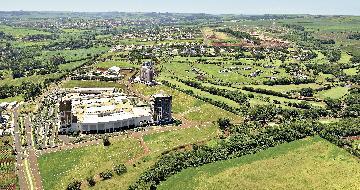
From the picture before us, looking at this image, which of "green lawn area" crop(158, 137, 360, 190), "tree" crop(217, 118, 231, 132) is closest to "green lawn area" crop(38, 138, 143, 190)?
"green lawn area" crop(158, 137, 360, 190)

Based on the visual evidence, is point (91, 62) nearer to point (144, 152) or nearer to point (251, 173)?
point (144, 152)

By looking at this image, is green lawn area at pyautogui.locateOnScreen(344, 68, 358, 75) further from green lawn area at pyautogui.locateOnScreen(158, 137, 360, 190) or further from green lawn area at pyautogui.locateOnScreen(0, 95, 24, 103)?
green lawn area at pyautogui.locateOnScreen(0, 95, 24, 103)

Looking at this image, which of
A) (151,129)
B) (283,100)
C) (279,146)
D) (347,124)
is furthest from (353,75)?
(151,129)

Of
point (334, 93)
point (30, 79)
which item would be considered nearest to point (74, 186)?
point (30, 79)

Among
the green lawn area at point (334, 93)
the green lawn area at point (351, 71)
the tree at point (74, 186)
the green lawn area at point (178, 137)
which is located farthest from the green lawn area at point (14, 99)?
the green lawn area at point (351, 71)

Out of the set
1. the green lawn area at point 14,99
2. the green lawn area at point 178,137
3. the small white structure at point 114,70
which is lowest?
the green lawn area at point 178,137

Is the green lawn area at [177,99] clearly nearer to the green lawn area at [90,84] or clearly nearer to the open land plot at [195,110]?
the open land plot at [195,110]
